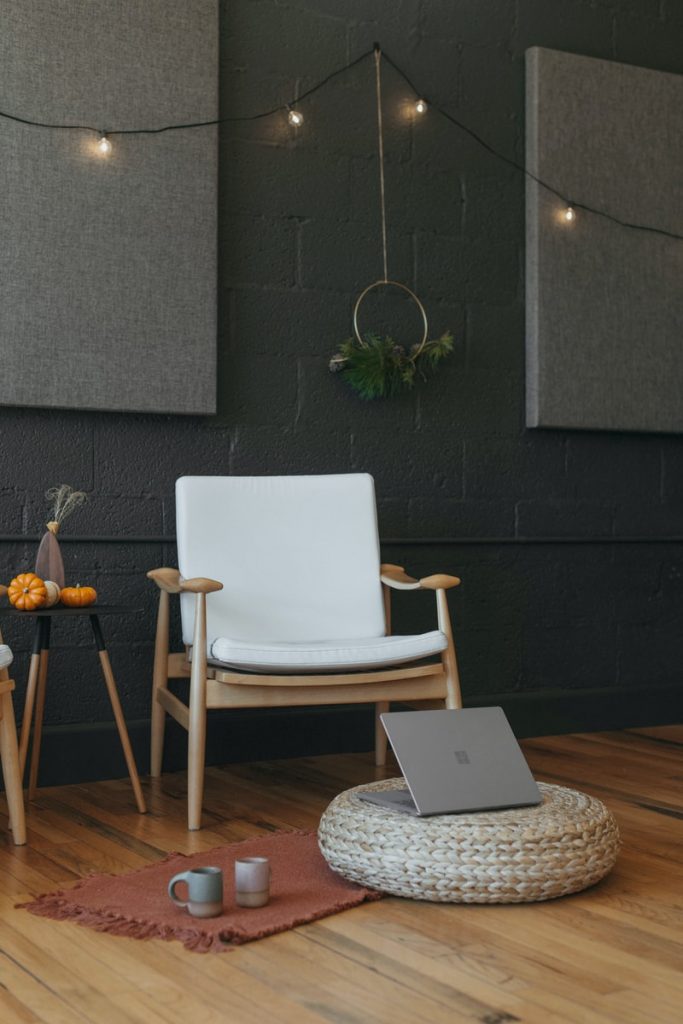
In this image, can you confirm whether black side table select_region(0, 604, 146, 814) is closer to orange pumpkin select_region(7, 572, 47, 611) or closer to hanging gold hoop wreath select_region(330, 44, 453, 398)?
orange pumpkin select_region(7, 572, 47, 611)

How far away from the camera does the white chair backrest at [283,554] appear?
3.39 metres

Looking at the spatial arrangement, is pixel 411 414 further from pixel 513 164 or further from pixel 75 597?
pixel 75 597

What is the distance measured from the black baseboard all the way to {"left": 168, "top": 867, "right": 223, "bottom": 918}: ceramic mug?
1.37 m

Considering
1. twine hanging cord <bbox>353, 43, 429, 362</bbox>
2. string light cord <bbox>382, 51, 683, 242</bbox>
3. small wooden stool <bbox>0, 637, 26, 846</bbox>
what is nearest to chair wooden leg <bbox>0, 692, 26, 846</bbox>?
small wooden stool <bbox>0, 637, 26, 846</bbox>

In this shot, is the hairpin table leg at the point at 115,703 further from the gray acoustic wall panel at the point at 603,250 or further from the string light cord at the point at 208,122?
the gray acoustic wall panel at the point at 603,250

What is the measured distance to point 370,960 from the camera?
6.59 ft

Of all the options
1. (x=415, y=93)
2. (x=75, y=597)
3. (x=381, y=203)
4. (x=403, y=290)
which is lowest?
(x=75, y=597)

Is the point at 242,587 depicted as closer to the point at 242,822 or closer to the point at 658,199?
the point at 242,822

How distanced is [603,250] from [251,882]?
2866 mm

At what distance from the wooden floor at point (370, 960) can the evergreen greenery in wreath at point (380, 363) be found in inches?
64.3

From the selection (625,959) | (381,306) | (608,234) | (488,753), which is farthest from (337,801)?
(608,234)

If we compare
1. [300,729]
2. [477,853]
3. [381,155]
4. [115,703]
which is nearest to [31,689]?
[115,703]

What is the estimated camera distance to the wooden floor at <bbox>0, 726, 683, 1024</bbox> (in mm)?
1791

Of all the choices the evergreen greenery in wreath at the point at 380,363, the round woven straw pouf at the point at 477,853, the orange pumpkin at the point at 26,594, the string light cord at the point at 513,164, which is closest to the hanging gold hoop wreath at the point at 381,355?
the evergreen greenery in wreath at the point at 380,363
